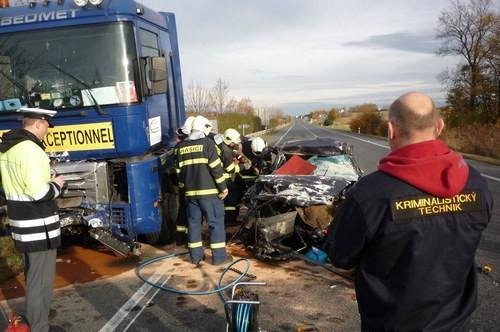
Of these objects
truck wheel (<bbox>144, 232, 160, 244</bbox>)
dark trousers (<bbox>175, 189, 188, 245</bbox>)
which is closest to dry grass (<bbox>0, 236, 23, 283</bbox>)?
truck wheel (<bbox>144, 232, 160, 244</bbox>)

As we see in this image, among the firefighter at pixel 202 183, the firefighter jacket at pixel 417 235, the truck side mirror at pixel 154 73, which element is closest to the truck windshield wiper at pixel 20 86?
the truck side mirror at pixel 154 73

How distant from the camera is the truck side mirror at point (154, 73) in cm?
595

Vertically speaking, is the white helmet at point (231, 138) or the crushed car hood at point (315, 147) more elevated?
the white helmet at point (231, 138)

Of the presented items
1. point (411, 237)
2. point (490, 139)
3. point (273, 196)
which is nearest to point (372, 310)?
point (411, 237)

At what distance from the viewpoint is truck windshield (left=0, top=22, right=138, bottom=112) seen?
19.0 ft

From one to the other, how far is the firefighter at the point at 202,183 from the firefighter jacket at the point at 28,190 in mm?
2307

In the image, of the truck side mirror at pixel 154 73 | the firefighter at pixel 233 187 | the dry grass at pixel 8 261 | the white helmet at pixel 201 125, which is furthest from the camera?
the firefighter at pixel 233 187

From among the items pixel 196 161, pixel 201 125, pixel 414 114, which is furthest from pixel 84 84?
pixel 414 114

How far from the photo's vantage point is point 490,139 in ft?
71.2

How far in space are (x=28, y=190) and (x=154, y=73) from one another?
272 centimetres

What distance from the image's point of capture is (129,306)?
468cm

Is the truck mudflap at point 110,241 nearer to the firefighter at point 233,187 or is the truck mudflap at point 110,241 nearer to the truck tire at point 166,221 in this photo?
the truck tire at point 166,221

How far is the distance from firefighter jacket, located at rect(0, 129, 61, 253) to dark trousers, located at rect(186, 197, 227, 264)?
237 centimetres

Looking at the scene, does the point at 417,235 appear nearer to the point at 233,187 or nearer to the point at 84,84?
the point at 84,84
